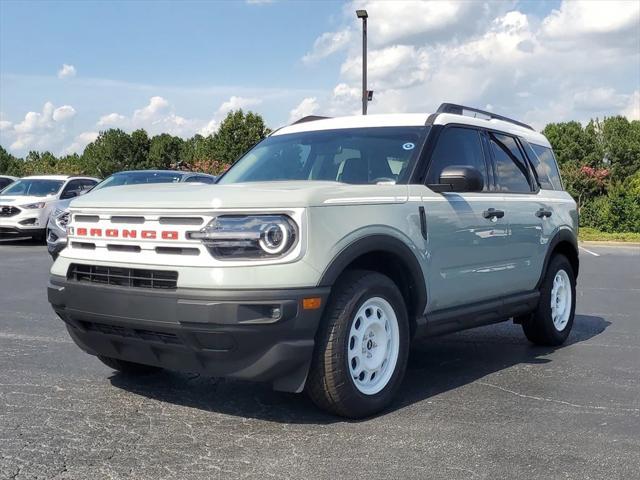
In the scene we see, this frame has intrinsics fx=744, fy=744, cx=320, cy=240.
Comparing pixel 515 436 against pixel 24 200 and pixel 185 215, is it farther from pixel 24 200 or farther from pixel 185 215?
pixel 24 200

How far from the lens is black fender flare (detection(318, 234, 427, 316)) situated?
4.04 metres

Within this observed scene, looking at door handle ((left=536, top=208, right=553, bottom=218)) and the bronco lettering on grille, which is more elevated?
door handle ((left=536, top=208, right=553, bottom=218))

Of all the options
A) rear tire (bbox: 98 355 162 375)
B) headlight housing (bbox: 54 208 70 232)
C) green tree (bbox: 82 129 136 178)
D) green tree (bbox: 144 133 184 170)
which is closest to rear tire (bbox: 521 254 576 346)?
rear tire (bbox: 98 355 162 375)

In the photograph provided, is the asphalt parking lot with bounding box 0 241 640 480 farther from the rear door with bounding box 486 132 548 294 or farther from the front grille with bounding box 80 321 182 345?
the rear door with bounding box 486 132 548 294

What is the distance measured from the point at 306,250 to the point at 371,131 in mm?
1737

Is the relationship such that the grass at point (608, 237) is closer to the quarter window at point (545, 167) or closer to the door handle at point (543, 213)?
the quarter window at point (545, 167)

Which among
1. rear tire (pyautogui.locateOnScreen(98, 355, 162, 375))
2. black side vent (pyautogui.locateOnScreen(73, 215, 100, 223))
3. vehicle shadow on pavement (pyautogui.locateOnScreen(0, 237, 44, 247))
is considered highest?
black side vent (pyautogui.locateOnScreen(73, 215, 100, 223))

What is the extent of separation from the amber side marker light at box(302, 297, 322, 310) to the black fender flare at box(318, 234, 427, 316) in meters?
0.09

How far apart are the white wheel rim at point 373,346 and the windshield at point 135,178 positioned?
9530 millimetres

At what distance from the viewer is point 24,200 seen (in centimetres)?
1733

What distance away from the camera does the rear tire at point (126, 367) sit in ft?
16.6

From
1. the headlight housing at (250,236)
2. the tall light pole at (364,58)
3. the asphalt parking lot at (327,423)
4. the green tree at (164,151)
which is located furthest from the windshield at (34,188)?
the green tree at (164,151)

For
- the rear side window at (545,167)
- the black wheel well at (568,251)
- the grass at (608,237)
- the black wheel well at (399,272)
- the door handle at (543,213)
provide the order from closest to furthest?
the black wheel well at (399,272), the door handle at (543,213), the rear side window at (545,167), the black wheel well at (568,251), the grass at (608,237)

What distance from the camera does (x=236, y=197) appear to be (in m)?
3.94
